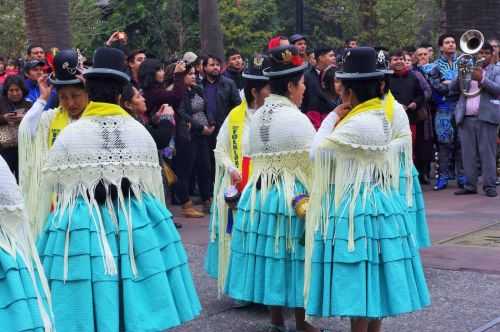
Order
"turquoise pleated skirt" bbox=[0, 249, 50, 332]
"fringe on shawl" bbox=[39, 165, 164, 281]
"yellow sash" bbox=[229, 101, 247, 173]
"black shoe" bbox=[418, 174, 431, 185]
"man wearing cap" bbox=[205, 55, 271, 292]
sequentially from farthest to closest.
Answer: "black shoe" bbox=[418, 174, 431, 185], "yellow sash" bbox=[229, 101, 247, 173], "man wearing cap" bbox=[205, 55, 271, 292], "fringe on shawl" bbox=[39, 165, 164, 281], "turquoise pleated skirt" bbox=[0, 249, 50, 332]

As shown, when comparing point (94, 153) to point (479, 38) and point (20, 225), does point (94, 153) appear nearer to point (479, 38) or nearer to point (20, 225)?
point (20, 225)

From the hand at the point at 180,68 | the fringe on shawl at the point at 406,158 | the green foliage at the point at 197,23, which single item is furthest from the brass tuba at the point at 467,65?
the green foliage at the point at 197,23

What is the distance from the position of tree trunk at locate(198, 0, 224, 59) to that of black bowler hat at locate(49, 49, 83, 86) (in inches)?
516

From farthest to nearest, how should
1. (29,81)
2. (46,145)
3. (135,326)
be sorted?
1. (29,81)
2. (46,145)
3. (135,326)

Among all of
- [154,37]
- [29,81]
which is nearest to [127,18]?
[154,37]

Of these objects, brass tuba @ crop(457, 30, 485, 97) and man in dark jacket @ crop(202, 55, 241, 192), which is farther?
brass tuba @ crop(457, 30, 485, 97)

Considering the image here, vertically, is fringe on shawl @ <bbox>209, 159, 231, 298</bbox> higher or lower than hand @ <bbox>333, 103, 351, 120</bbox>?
lower

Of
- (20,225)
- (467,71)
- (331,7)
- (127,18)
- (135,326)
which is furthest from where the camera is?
(331,7)

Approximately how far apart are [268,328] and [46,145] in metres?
2.15

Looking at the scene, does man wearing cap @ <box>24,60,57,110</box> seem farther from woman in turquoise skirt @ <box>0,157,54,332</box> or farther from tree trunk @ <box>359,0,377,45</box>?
tree trunk @ <box>359,0,377,45</box>

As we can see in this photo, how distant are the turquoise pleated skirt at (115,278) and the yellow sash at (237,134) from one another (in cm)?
205

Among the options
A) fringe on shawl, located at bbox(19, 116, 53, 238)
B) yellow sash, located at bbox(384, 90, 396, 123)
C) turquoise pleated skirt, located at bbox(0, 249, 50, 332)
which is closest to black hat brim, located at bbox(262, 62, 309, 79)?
yellow sash, located at bbox(384, 90, 396, 123)

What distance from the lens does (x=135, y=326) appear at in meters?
4.80

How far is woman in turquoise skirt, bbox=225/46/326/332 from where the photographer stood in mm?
5992
